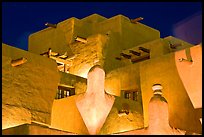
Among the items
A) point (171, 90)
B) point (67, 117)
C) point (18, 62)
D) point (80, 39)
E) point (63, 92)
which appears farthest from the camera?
point (80, 39)

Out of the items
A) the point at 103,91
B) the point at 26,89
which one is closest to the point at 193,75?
the point at 103,91

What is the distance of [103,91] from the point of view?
15.5m

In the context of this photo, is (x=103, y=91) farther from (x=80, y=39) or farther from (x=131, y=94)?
(x=80, y=39)

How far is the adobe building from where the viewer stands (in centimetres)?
1537

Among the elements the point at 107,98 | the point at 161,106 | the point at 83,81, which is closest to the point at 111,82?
the point at 83,81

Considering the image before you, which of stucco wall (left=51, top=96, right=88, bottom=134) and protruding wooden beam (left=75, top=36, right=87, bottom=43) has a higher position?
protruding wooden beam (left=75, top=36, right=87, bottom=43)

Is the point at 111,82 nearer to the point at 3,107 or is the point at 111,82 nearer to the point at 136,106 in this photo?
the point at 136,106

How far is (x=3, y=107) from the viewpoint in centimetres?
1628

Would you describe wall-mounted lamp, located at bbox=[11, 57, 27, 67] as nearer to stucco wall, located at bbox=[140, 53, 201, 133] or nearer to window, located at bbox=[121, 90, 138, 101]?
stucco wall, located at bbox=[140, 53, 201, 133]

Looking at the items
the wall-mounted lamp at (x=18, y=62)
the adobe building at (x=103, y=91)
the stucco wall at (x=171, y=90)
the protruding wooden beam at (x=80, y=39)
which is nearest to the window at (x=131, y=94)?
the adobe building at (x=103, y=91)

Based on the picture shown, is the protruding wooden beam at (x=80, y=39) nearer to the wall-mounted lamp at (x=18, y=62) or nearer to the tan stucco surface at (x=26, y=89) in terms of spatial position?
the tan stucco surface at (x=26, y=89)

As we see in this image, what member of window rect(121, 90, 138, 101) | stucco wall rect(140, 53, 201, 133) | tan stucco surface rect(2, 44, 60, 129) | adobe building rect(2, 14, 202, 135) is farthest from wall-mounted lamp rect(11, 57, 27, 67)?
window rect(121, 90, 138, 101)

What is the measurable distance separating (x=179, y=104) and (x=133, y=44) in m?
8.41

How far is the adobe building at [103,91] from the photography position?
1537 centimetres
